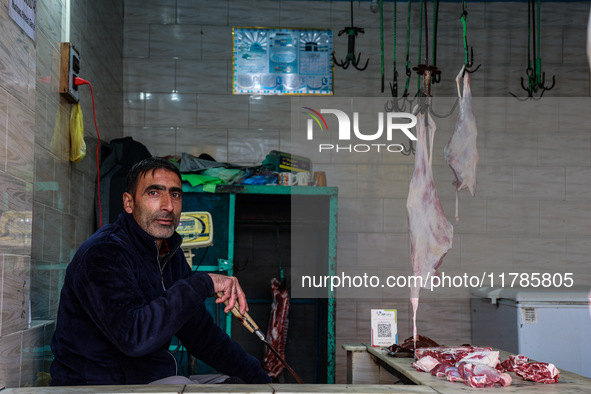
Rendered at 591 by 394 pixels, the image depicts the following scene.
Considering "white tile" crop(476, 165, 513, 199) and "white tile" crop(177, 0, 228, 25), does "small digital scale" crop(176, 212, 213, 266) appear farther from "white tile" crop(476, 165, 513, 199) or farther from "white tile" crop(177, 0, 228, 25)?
"white tile" crop(476, 165, 513, 199)

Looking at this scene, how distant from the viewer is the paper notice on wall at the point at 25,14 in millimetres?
2461

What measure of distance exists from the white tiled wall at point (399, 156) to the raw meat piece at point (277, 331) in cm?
68

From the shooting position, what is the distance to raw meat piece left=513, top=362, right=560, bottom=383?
2455 millimetres

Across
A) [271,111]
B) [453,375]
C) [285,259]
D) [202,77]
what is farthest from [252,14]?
[453,375]

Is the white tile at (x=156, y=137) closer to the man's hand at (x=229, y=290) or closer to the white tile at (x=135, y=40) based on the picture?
the white tile at (x=135, y=40)

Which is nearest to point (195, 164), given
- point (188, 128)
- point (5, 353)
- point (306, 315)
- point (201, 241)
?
point (201, 241)

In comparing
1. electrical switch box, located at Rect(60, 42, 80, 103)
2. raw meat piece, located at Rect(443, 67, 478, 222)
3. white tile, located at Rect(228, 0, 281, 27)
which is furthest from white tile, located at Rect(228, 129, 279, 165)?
raw meat piece, located at Rect(443, 67, 478, 222)

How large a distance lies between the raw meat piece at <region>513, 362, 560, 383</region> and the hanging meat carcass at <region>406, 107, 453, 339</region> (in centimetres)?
67

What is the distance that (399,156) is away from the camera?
5.88 meters

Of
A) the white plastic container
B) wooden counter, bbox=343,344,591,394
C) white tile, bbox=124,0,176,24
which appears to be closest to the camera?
wooden counter, bbox=343,344,591,394

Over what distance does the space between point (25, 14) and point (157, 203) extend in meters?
0.95

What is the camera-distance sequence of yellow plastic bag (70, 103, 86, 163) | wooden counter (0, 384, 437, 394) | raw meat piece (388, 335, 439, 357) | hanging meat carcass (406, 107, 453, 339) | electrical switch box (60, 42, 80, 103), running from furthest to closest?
1. yellow plastic bag (70, 103, 86, 163)
2. electrical switch box (60, 42, 80, 103)
3. raw meat piece (388, 335, 439, 357)
4. hanging meat carcass (406, 107, 453, 339)
5. wooden counter (0, 384, 437, 394)

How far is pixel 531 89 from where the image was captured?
5156 mm

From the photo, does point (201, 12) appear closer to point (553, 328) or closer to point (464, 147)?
point (464, 147)
